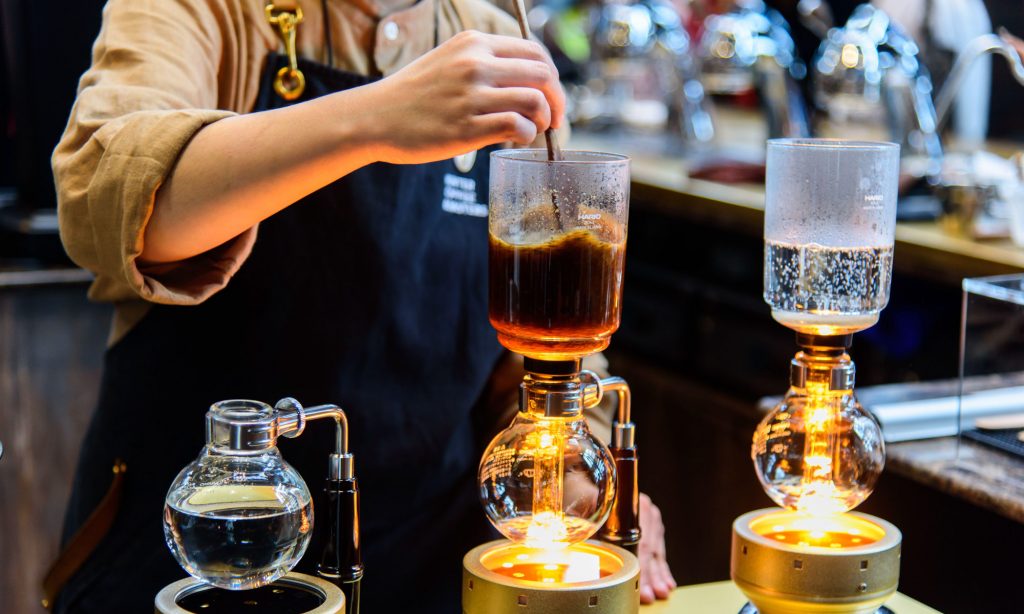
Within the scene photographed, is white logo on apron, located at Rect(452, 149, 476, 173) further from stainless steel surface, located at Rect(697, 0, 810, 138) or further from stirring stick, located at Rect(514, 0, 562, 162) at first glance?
stainless steel surface, located at Rect(697, 0, 810, 138)

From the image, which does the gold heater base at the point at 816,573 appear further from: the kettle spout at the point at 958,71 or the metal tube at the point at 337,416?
the kettle spout at the point at 958,71

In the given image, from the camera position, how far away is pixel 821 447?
105cm

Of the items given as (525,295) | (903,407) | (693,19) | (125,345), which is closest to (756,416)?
(903,407)

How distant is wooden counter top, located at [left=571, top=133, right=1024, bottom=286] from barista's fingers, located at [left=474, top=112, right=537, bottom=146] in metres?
1.43

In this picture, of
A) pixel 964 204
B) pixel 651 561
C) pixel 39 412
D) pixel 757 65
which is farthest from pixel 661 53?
pixel 651 561

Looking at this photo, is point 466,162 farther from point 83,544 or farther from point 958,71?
point 958,71

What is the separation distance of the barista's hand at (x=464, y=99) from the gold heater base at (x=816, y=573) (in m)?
0.38

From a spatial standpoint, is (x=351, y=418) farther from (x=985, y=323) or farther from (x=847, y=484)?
(x=985, y=323)

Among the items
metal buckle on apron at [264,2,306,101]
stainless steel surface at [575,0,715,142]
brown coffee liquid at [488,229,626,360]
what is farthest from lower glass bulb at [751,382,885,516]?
stainless steel surface at [575,0,715,142]

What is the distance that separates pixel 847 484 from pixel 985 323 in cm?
62

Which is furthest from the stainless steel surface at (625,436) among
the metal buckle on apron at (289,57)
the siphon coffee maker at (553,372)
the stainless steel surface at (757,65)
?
the stainless steel surface at (757,65)

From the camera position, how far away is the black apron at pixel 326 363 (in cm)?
129

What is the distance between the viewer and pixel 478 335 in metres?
1.39

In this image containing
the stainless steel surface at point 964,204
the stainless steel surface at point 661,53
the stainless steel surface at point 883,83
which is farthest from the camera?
the stainless steel surface at point 661,53
